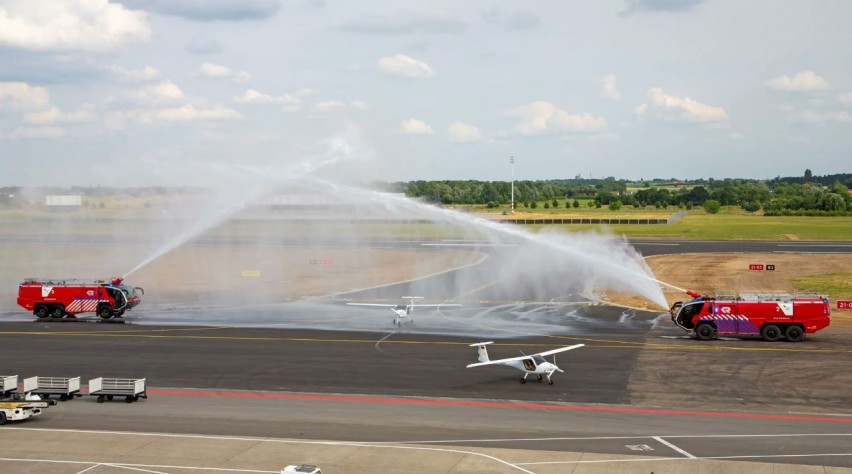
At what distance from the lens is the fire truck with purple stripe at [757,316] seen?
187 feet

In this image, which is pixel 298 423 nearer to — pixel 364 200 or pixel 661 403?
pixel 661 403

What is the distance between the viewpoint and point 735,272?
9819 centimetres

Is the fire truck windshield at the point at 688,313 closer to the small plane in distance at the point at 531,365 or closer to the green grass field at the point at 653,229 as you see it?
the small plane in distance at the point at 531,365

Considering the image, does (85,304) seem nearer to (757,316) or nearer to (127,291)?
(127,291)

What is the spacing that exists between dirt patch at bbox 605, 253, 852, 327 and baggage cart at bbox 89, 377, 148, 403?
47.0 meters

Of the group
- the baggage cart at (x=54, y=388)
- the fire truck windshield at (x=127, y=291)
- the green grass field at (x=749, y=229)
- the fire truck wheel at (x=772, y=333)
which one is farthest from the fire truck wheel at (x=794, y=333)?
the green grass field at (x=749, y=229)

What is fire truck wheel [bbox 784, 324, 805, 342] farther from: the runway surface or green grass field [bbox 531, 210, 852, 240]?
Answer: green grass field [bbox 531, 210, 852, 240]

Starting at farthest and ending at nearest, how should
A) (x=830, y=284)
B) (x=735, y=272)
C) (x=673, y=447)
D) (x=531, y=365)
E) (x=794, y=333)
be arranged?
(x=735, y=272), (x=830, y=284), (x=794, y=333), (x=531, y=365), (x=673, y=447)

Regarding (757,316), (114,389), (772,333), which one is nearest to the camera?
(114,389)

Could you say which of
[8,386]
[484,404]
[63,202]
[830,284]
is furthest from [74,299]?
[830,284]

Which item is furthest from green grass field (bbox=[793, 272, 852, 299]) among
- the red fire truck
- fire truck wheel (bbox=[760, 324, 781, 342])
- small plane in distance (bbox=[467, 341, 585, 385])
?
the red fire truck

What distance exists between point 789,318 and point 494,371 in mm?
22482

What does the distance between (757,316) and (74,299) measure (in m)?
53.5

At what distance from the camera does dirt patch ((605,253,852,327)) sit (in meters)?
82.1
